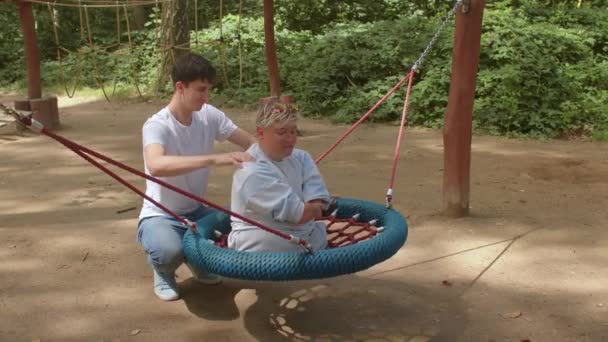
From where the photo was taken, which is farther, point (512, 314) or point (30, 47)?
point (30, 47)

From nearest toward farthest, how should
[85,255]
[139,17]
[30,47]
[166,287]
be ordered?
[166,287] < [85,255] < [30,47] < [139,17]

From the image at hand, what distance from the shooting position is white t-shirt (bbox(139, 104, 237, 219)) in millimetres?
3158

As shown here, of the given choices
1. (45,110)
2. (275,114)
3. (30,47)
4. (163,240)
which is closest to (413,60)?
(45,110)

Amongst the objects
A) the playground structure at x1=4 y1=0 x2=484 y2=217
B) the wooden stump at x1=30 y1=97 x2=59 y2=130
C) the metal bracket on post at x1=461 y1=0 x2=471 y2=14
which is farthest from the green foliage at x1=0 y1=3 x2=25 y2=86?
the metal bracket on post at x1=461 y1=0 x2=471 y2=14

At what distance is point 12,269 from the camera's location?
153 inches

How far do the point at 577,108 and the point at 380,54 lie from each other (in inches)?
110

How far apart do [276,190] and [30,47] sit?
21.8 ft

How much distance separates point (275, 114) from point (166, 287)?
4.03 feet

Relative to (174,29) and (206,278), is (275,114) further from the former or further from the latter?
(174,29)

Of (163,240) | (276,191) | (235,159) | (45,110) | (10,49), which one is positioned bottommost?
(45,110)

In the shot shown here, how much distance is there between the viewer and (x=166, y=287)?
135 inches


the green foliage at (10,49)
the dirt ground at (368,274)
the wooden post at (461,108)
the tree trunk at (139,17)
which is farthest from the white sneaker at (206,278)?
the tree trunk at (139,17)

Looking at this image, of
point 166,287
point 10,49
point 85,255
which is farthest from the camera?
point 10,49

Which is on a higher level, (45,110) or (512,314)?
(45,110)
